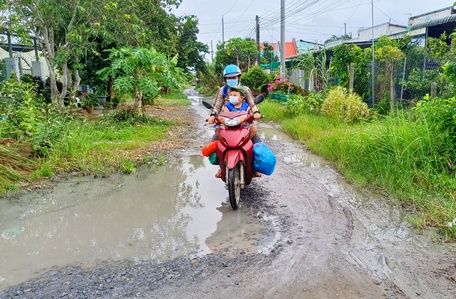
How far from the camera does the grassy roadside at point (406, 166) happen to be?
4.16m

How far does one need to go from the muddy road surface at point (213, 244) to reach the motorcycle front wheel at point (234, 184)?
0.43ft

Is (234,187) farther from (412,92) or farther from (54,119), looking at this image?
(412,92)

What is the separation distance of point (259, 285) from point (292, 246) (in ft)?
2.62

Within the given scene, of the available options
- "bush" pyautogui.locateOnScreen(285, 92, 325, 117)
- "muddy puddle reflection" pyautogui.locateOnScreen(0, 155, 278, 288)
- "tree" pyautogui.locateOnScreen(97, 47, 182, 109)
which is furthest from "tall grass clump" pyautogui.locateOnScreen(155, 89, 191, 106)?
"muddy puddle reflection" pyautogui.locateOnScreen(0, 155, 278, 288)

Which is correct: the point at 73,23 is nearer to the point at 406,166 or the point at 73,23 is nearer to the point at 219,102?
the point at 219,102

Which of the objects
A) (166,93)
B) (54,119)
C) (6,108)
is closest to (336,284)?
(54,119)

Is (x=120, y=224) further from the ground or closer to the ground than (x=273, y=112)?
closer to the ground

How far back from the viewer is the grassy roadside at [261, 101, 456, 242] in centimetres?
416

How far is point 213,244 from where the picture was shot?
148 inches

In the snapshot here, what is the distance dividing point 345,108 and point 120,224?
699 cm

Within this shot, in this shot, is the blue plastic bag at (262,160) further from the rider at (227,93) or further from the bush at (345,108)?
the bush at (345,108)

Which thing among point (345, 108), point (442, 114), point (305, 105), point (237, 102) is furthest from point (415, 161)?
point (305, 105)

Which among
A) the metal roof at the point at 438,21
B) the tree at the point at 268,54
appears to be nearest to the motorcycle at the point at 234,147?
the metal roof at the point at 438,21

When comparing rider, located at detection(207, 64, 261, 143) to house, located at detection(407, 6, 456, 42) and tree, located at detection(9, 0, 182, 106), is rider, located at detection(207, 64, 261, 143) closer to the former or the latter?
tree, located at detection(9, 0, 182, 106)
